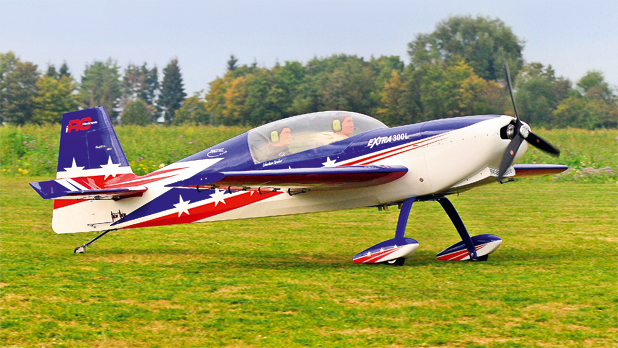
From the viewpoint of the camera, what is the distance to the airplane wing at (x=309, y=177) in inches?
266

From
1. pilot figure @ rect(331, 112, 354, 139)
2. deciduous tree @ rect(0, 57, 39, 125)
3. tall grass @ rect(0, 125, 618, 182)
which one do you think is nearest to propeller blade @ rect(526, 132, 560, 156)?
pilot figure @ rect(331, 112, 354, 139)

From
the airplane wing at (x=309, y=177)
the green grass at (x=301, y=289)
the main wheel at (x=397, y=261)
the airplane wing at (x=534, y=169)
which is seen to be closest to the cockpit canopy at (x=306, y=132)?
the airplane wing at (x=309, y=177)

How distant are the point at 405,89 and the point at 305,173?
17269mm

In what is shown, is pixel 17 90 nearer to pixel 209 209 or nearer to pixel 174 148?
pixel 174 148

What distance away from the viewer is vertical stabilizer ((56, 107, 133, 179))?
9.09 metres

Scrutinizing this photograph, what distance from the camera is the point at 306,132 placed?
8195mm

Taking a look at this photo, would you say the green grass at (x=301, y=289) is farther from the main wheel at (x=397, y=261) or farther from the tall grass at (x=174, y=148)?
the tall grass at (x=174, y=148)

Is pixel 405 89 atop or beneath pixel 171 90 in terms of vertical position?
beneath

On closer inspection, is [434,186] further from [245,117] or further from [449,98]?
[245,117]

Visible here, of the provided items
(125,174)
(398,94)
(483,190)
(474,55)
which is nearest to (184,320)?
(125,174)

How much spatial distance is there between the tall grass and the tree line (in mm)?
911

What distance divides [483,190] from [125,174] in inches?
464

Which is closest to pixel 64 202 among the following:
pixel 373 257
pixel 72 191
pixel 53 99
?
pixel 72 191

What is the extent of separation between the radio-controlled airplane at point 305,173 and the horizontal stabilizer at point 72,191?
0.06ft
